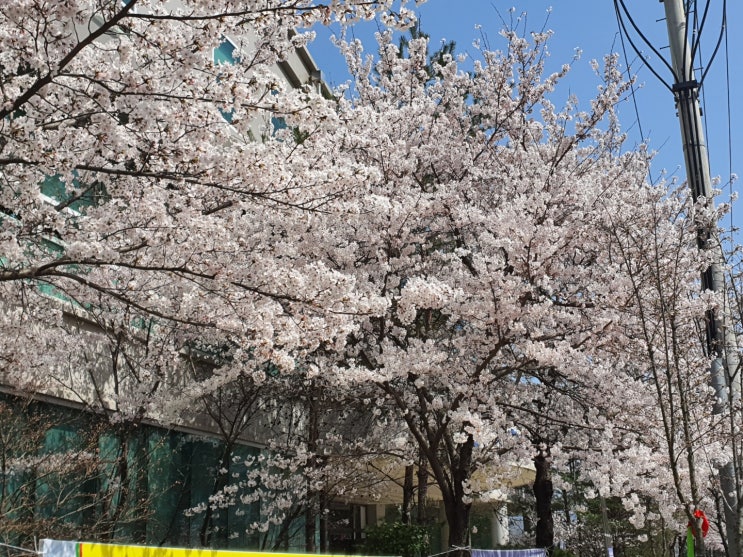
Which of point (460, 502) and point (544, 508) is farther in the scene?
point (544, 508)

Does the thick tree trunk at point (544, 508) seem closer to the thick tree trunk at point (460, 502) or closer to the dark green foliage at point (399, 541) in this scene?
the dark green foliage at point (399, 541)

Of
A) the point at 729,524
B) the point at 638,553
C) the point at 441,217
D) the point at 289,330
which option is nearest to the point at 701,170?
the point at 729,524

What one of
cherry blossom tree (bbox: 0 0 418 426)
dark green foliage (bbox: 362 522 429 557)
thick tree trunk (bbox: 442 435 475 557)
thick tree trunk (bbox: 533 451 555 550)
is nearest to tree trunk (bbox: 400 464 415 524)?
dark green foliage (bbox: 362 522 429 557)

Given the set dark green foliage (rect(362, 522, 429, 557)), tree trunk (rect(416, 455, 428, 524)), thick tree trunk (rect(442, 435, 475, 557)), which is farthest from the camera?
tree trunk (rect(416, 455, 428, 524))

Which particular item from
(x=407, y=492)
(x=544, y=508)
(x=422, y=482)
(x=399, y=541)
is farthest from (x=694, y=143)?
(x=407, y=492)

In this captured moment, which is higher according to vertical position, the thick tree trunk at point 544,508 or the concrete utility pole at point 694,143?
the concrete utility pole at point 694,143

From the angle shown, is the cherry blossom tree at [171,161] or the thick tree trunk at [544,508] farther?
the thick tree trunk at [544,508]

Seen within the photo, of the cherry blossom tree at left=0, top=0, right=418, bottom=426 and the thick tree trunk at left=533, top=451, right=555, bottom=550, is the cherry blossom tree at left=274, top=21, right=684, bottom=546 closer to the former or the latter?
the cherry blossom tree at left=0, top=0, right=418, bottom=426

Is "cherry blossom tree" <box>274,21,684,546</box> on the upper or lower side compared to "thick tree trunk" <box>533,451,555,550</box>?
upper

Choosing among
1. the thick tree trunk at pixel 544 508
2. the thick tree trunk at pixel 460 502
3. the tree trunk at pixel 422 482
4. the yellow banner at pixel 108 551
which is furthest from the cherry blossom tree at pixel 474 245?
the yellow banner at pixel 108 551

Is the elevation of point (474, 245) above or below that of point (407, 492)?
above

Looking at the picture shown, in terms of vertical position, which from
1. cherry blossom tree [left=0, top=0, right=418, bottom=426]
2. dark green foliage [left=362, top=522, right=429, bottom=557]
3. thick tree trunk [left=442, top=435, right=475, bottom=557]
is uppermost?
cherry blossom tree [left=0, top=0, right=418, bottom=426]

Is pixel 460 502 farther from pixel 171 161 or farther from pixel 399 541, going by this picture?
pixel 171 161

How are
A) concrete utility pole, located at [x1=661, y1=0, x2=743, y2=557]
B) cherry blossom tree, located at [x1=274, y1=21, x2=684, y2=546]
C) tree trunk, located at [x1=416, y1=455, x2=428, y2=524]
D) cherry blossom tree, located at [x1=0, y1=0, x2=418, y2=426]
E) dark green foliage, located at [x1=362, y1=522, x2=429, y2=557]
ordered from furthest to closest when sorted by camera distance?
tree trunk, located at [x1=416, y1=455, x2=428, y2=524] < dark green foliage, located at [x1=362, y1=522, x2=429, y2=557] < cherry blossom tree, located at [x1=274, y1=21, x2=684, y2=546] < concrete utility pole, located at [x1=661, y1=0, x2=743, y2=557] < cherry blossom tree, located at [x1=0, y1=0, x2=418, y2=426]
